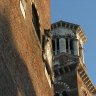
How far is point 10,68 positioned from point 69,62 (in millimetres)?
26942

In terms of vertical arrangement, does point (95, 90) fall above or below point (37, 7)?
below

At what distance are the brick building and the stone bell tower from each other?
21.9 metres

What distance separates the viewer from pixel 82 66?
112ft

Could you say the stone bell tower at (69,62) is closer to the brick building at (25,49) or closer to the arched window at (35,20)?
the brick building at (25,49)

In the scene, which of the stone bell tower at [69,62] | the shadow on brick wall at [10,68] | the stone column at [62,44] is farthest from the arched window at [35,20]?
the stone column at [62,44]

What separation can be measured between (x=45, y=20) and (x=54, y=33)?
24.8m

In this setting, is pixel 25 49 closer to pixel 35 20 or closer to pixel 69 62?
pixel 35 20

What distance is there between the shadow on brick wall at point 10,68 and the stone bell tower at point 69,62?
Answer: 24326mm

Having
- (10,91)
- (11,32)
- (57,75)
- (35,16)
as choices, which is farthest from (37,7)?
(57,75)

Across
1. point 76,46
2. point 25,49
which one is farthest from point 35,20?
point 76,46

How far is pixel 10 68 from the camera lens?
277 inches

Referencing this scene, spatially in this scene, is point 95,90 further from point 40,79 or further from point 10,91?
point 10,91

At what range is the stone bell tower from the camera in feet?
109

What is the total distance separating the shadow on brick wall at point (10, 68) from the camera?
21.8 feet
